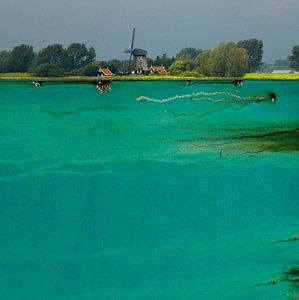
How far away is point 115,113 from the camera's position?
2.82 meters

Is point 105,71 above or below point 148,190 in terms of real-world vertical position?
above

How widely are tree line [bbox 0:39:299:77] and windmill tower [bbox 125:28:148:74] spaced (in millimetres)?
28

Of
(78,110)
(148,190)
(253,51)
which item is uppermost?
(253,51)

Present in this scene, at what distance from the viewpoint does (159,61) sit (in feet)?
→ 9.87

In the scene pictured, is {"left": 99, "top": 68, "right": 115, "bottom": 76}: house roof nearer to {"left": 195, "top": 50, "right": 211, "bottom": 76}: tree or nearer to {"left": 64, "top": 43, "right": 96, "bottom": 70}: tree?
{"left": 64, "top": 43, "right": 96, "bottom": 70}: tree

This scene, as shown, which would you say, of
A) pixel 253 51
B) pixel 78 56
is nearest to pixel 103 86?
pixel 78 56

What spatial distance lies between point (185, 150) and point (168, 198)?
0.26m

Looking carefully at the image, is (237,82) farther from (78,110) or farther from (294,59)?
(78,110)

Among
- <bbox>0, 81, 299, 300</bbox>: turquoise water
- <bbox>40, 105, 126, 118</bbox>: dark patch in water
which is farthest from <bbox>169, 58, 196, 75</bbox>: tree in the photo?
<bbox>40, 105, 126, 118</bbox>: dark patch in water

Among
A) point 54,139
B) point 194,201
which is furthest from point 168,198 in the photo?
point 54,139

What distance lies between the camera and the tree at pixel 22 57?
111 inches

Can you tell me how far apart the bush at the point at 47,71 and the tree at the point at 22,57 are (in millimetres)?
59

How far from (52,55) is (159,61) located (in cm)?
56

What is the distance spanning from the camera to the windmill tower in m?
2.96
